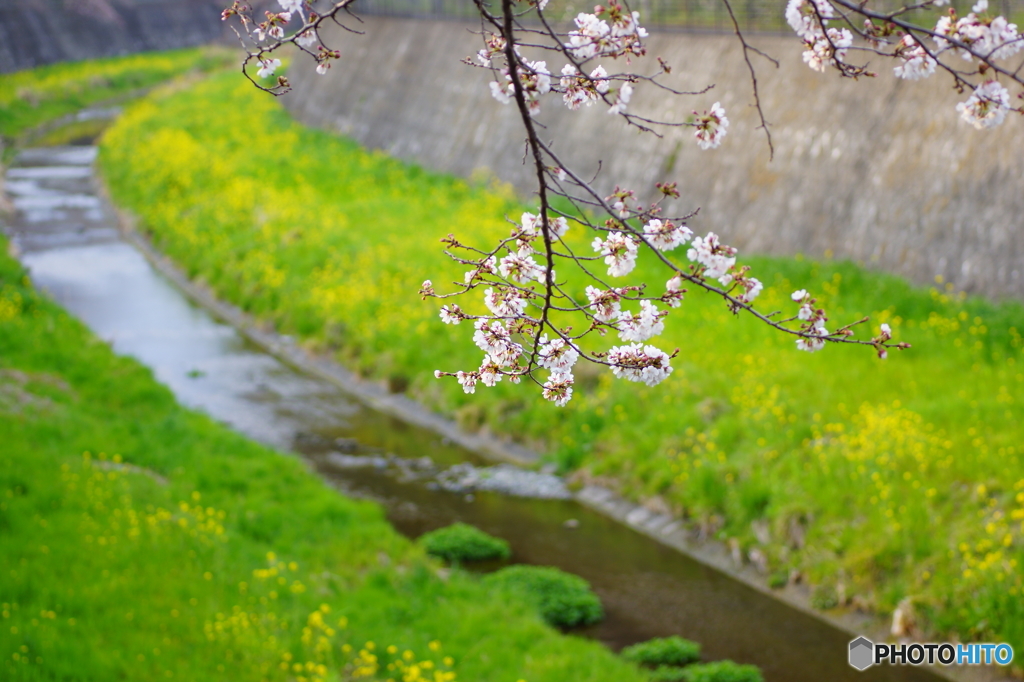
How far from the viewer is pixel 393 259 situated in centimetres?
1850

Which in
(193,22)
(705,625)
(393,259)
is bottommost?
(705,625)

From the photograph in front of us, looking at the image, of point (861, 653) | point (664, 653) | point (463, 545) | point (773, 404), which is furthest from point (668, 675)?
point (773, 404)

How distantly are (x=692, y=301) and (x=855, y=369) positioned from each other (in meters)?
3.69

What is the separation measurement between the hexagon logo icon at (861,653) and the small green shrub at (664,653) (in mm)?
1433

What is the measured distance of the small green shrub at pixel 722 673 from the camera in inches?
311

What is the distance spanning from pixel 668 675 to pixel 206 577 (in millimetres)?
4195

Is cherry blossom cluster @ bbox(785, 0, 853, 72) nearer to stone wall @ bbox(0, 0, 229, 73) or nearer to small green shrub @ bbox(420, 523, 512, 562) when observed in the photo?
small green shrub @ bbox(420, 523, 512, 562)

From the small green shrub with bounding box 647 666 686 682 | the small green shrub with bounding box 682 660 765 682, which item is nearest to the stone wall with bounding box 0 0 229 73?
the small green shrub with bounding box 647 666 686 682

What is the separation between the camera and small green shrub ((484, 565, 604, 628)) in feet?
30.2

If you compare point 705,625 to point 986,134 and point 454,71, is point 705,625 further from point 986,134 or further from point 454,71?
point 454,71

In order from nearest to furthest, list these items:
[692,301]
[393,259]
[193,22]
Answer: [692,301] < [393,259] < [193,22]

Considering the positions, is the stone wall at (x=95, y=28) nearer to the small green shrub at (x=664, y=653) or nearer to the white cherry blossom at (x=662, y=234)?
the small green shrub at (x=664, y=653)

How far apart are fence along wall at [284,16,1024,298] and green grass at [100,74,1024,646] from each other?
74 cm

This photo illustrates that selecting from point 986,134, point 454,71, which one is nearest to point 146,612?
point 986,134
